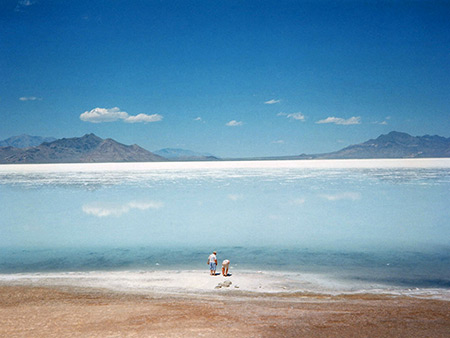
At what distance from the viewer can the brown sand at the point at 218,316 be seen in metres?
5.77

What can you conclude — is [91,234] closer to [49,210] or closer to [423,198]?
[49,210]

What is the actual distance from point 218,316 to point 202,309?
0.45 metres

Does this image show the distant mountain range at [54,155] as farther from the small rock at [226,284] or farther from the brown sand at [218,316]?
the small rock at [226,284]

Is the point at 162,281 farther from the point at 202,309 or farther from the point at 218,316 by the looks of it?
the point at 218,316

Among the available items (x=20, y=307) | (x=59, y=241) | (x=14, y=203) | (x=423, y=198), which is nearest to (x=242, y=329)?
(x=20, y=307)

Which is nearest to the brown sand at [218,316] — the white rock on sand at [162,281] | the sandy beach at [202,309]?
the sandy beach at [202,309]

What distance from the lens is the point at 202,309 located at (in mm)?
6730

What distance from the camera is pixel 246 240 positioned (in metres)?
12.6

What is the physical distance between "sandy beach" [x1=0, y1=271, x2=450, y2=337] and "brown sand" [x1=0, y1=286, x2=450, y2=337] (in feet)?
0.05

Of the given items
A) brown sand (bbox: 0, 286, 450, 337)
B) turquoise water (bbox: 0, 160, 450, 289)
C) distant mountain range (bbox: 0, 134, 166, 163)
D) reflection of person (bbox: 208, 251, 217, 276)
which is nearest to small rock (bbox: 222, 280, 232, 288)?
brown sand (bbox: 0, 286, 450, 337)

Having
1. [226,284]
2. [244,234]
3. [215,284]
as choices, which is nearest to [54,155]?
[244,234]

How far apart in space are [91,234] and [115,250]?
2.48 meters

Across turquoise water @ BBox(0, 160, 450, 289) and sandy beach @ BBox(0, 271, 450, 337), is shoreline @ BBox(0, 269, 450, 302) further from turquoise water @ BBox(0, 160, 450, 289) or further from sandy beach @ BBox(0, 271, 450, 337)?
turquoise water @ BBox(0, 160, 450, 289)

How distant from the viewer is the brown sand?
577cm
